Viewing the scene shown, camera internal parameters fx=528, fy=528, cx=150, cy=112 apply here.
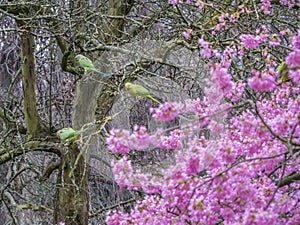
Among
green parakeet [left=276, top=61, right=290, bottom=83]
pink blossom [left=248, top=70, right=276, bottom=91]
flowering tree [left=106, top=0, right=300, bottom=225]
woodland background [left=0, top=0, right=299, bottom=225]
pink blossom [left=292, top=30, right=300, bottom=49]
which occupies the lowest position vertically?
flowering tree [left=106, top=0, right=300, bottom=225]

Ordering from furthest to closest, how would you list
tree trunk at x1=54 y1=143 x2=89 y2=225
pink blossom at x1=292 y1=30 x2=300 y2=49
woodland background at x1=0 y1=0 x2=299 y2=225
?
tree trunk at x1=54 y1=143 x2=89 y2=225 < woodland background at x1=0 y1=0 x2=299 y2=225 < pink blossom at x1=292 y1=30 x2=300 y2=49

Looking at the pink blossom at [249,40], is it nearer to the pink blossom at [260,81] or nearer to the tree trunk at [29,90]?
the pink blossom at [260,81]

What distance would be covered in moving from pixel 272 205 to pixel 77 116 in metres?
2.34

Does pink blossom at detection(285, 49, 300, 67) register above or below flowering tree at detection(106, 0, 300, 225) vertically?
above

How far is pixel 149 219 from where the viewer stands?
1.80 metres

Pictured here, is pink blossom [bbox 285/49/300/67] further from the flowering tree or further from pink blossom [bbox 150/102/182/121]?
pink blossom [bbox 150/102/182/121]

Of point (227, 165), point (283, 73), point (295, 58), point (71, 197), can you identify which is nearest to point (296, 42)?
point (283, 73)

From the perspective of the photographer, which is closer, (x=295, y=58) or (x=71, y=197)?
(x=295, y=58)

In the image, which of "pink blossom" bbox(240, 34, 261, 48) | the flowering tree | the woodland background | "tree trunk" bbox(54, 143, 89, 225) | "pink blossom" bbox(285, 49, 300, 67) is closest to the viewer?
"pink blossom" bbox(285, 49, 300, 67)

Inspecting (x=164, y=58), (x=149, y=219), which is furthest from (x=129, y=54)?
(x=149, y=219)

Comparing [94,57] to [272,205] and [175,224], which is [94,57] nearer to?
[175,224]

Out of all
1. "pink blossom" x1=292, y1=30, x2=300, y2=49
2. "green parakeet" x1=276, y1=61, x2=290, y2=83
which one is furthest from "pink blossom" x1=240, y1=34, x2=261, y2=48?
"pink blossom" x1=292, y1=30, x2=300, y2=49

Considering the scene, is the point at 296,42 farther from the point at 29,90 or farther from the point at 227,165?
the point at 29,90

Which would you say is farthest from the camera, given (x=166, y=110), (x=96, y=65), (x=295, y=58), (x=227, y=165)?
(x=96, y=65)
